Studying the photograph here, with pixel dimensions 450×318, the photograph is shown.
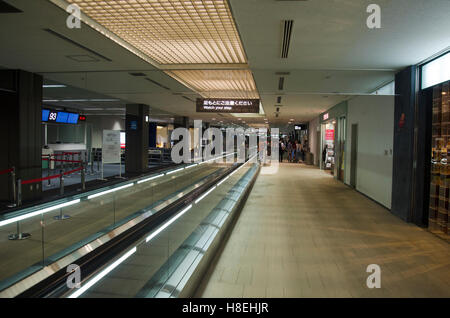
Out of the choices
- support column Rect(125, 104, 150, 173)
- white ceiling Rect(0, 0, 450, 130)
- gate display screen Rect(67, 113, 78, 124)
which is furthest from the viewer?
support column Rect(125, 104, 150, 173)

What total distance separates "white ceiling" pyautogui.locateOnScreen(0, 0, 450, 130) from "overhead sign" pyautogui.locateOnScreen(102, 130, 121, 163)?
317 cm

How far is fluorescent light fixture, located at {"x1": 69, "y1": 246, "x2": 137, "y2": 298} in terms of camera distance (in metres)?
2.30

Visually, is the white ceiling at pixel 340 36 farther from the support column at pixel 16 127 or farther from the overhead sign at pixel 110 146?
the overhead sign at pixel 110 146

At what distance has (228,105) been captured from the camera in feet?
34.3

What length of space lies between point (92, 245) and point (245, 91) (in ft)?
33.0

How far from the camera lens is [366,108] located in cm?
990

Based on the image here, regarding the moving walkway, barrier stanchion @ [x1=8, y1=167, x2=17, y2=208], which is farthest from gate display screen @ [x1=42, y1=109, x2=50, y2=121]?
the moving walkway

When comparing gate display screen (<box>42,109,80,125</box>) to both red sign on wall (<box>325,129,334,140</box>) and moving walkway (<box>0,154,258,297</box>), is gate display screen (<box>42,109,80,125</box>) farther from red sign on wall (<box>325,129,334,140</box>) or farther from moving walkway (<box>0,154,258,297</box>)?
red sign on wall (<box>325,129,334,140</box>)

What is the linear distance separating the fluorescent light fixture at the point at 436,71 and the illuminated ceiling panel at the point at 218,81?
3.98 metres

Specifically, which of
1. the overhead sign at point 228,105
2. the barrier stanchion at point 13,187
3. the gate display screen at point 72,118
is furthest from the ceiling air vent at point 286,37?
the gate display screen at point 72,118

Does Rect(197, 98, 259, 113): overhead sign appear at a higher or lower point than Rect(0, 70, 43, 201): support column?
higher

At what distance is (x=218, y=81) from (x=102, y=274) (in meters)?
8.45

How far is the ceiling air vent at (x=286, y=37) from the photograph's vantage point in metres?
4.39
